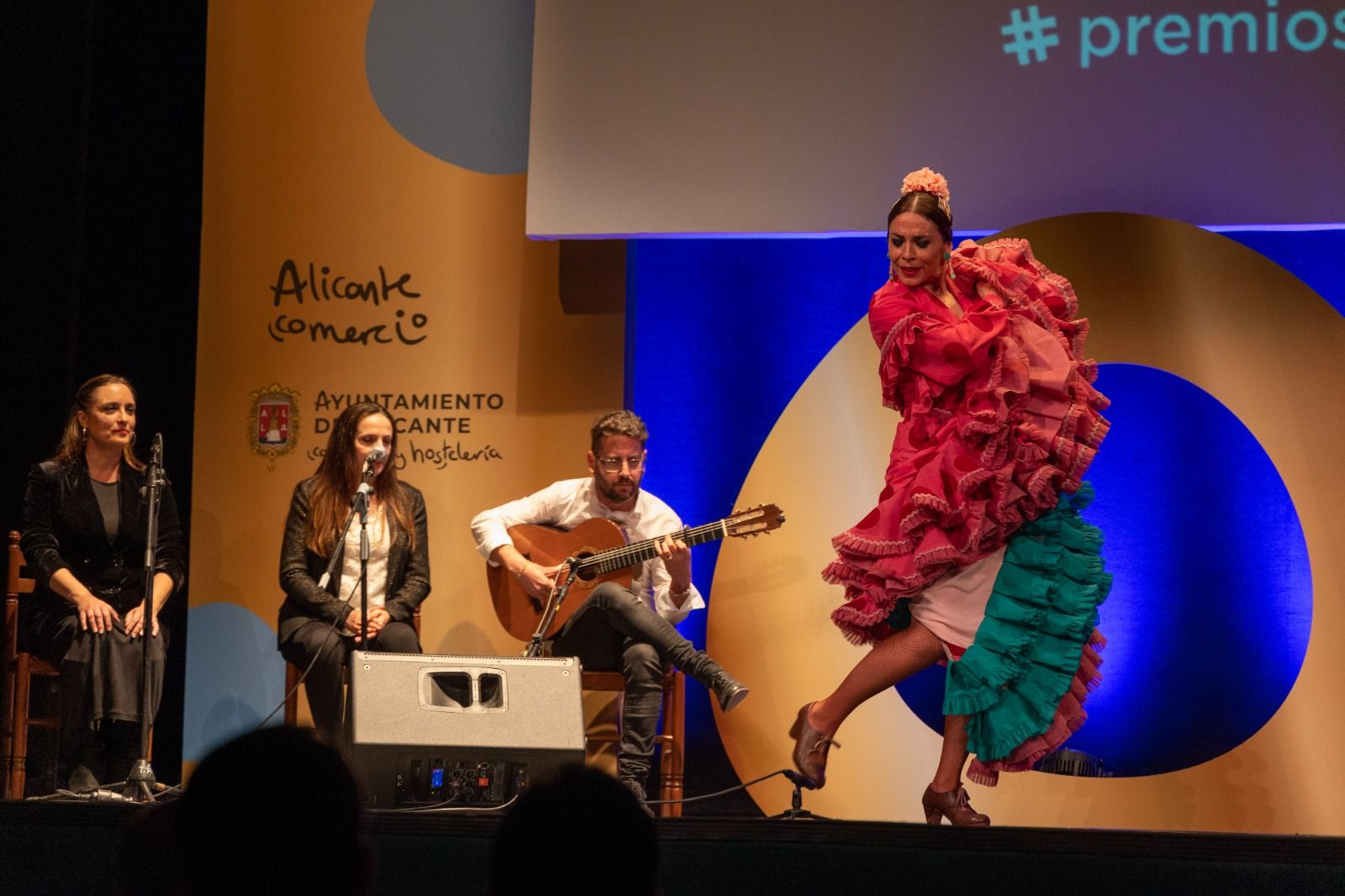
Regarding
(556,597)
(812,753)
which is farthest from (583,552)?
(812,753)

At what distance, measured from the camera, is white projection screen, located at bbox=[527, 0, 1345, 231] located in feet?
17.3

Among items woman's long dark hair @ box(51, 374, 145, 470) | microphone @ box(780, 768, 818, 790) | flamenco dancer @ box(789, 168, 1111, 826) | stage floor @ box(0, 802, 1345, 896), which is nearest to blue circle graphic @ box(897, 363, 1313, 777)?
flamenco dancer @ box(789, 168, 1111, 826)

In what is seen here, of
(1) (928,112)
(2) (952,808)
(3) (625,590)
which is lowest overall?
(2) (952,808)

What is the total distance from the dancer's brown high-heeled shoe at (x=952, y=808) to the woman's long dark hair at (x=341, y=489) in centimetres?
208

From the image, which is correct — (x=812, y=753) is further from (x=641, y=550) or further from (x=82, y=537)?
(x=82, y=537)

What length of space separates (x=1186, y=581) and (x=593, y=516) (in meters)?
2.07

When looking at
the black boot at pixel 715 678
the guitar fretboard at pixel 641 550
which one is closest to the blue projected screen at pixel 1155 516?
the guitar fretboard at pixel 641 550

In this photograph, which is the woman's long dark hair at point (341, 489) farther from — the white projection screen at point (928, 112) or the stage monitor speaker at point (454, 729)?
the stage monitor speaker at point (454, 729)

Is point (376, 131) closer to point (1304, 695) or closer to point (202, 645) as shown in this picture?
point (202, 645)

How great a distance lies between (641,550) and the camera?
512 cm

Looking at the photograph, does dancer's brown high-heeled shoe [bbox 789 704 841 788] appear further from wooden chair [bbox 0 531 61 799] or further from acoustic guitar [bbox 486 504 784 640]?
wooden chair [bbox 0 531 61 799]

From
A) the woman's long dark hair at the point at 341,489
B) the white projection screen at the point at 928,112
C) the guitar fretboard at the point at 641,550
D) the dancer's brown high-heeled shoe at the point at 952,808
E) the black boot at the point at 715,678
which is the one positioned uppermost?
the white projection screen at the point at 928,112

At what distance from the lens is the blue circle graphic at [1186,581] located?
5352 millimetres

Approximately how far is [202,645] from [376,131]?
6.84ft
